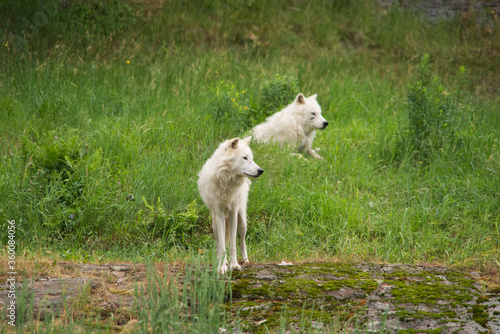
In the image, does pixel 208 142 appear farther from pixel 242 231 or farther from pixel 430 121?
pixel 430 121

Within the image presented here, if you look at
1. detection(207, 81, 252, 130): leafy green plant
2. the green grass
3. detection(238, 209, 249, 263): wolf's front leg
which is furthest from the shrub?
detection(238, 209, 249, 263): wolf's front leg

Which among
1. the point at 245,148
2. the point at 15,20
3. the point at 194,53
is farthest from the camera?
the point at 194,53

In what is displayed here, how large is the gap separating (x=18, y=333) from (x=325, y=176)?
5157 millimetres

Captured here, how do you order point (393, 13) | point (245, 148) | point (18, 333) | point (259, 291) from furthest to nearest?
point (393, 13) < point (245, 148) < point (259, 291) < point (18, 333)

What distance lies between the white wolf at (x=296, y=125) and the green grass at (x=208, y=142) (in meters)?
0.46

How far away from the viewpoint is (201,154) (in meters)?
6.84

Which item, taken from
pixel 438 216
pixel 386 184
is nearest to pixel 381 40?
pixel 386 184

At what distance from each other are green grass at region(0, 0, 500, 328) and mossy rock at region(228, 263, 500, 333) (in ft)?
3.53

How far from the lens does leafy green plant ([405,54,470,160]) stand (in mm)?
7258

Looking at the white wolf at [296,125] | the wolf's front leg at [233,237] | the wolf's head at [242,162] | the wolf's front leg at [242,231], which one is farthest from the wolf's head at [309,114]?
the wolf's front leg at [233,237]

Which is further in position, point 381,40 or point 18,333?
point 381,40

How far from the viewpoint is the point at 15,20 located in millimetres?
10141

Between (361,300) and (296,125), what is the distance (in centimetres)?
498

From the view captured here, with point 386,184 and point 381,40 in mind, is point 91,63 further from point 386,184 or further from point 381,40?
point 381,40
